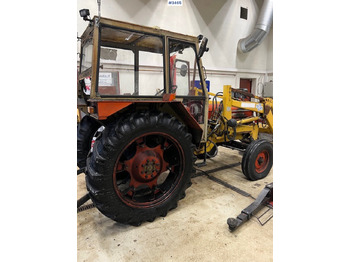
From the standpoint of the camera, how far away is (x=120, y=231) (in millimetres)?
2004

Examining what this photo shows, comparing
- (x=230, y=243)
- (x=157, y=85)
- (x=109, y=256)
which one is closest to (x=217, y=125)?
(x=157, y=85)

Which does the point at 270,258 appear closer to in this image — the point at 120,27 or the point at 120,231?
the point at 120,231

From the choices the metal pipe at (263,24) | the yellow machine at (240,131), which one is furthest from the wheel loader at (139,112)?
the metal pipe at (263,24)

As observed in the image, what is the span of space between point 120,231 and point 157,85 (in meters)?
1.52

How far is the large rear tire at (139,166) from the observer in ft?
6.05

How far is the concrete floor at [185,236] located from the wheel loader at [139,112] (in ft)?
0.51

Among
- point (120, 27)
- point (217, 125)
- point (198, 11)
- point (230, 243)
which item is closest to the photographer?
point (230, 243)

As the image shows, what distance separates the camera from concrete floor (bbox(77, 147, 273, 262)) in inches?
67.2

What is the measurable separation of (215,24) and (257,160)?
19.6 ft

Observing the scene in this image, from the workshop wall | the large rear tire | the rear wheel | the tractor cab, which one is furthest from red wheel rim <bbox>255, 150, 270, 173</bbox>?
the workshop wall

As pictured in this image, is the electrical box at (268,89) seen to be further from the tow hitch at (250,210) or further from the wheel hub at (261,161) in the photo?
the tow hitch at (250,210)

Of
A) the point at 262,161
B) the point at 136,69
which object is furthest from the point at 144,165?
the point at 262,161

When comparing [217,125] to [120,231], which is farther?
[217,125]

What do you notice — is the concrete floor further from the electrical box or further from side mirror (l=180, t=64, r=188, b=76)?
the electrical box
